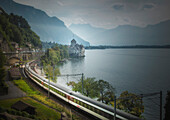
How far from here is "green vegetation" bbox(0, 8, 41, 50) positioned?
8665 mm

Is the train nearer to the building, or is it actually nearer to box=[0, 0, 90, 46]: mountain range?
box=[0, 0, 90, 46]: mountain range

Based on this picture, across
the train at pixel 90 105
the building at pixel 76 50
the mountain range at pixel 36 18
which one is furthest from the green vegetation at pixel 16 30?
the building at pixel 76 50

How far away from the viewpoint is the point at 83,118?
4.49 meters

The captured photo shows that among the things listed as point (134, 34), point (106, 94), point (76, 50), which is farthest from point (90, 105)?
point (76, 50)

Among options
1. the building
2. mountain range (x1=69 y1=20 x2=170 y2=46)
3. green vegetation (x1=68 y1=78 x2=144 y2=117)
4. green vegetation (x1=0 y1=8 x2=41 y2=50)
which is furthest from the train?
the building

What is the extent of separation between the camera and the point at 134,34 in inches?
664

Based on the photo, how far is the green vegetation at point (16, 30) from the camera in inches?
341

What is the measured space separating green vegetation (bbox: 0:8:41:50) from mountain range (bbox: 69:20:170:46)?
32.0ft

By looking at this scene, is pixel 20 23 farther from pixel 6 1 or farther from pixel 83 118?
pixel 83 118

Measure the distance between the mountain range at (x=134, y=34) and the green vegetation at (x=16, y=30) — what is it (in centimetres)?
976

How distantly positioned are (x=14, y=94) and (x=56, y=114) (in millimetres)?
2367

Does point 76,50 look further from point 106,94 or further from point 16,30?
point 106,94

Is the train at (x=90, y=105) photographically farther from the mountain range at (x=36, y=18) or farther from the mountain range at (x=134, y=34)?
the mountain range at (x=134, y=34)

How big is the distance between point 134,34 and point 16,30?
13.5 m
